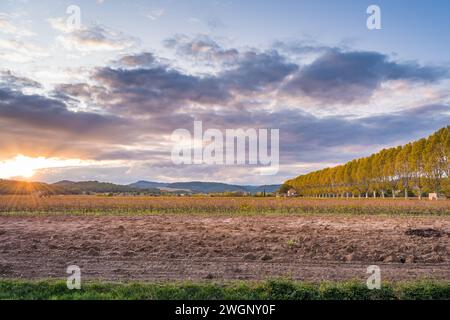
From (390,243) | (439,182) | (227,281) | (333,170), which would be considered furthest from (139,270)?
(333,170)

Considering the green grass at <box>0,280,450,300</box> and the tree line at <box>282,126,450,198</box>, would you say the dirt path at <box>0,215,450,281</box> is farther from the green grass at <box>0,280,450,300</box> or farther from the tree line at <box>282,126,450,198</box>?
the tree line at <box>282,126,450,198</box>

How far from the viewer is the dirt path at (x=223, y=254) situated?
12.0 metres

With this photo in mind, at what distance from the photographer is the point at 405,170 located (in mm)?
74250

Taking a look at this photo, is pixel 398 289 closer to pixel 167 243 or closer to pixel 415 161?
pixel 167 243

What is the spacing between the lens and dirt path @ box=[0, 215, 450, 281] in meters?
12.0

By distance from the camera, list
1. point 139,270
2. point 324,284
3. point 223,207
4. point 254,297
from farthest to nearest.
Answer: point 223,207 → point 139,270 → point 324,284 → point 254,297

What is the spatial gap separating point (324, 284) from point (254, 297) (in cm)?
201

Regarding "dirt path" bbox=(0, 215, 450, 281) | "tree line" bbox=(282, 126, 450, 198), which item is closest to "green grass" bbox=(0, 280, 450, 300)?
"dirt path" bbox=(0, 215, 450, 281)

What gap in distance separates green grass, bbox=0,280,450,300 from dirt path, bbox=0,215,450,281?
4.62ft

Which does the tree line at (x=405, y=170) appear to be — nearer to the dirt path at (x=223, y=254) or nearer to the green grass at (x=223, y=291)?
the dirt path at (x=223, y=254)

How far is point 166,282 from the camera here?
10.6 metres

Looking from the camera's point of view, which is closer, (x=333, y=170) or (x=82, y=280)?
(x=82, y=280)

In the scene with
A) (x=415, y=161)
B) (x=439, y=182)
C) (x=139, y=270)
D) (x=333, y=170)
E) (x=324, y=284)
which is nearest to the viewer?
(x=324, y=284)

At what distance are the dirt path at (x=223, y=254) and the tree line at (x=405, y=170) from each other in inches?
1891
